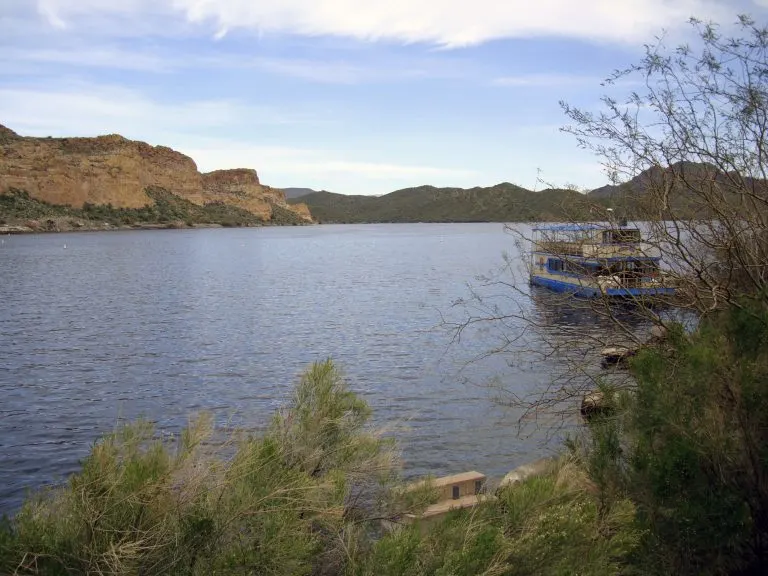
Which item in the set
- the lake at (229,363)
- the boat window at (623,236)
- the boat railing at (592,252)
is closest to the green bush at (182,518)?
the lake at (229,363)

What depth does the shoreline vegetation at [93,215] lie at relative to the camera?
442 ft

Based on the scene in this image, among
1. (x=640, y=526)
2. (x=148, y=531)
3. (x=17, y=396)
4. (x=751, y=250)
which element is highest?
(x=751, y=250)

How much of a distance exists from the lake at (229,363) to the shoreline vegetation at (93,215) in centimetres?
9522

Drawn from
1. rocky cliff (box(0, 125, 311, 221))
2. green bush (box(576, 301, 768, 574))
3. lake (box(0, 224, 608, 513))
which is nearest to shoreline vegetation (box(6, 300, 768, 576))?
green bush (box(576, 301, 768, 574))

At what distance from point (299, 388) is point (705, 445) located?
410cm

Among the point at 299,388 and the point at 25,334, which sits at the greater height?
the point at 299,388

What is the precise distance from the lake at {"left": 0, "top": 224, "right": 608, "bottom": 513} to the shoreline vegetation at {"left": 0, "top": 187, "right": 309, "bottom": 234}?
9522 cm

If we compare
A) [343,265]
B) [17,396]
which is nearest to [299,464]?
[17,396]

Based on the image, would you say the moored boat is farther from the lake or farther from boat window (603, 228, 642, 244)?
the lake

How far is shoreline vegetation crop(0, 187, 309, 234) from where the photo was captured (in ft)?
442

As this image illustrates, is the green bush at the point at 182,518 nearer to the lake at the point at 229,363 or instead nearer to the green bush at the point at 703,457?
the lake at the point at 229,363

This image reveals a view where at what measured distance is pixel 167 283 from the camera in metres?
51.9

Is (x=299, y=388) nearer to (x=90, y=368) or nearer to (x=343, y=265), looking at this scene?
(x=90, y=368)

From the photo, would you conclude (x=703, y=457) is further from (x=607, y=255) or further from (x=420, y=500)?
(x=607, y=255)
